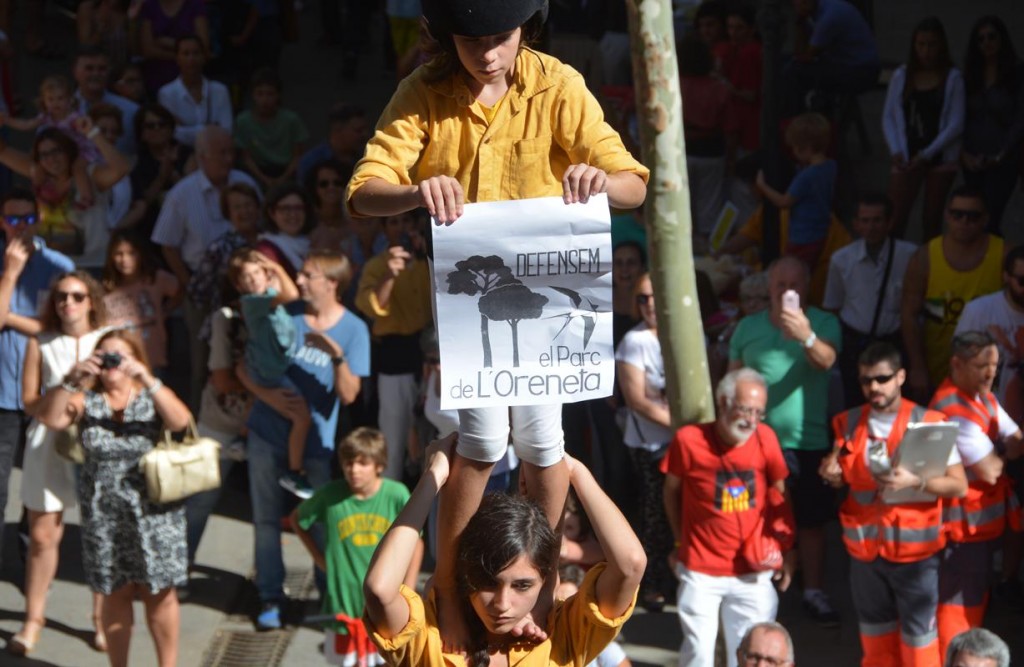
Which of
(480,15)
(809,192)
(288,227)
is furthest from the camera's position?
(809,192)

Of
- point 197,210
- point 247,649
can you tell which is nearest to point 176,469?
point 247,649

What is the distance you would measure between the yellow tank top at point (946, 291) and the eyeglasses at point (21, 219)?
5.03 meters

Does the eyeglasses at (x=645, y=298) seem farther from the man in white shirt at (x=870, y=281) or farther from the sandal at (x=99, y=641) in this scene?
the sandal at (x=99, y=641)

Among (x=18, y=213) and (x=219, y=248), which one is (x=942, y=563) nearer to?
(x=219, y=248)

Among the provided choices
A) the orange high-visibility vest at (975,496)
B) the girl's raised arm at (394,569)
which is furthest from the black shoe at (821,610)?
the girl's raised arm at (394,569)

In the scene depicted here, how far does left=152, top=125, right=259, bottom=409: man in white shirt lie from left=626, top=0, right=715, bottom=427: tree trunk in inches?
158

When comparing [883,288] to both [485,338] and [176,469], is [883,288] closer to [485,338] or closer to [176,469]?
[176,469]

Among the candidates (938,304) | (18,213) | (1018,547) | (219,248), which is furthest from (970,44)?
(18,213)

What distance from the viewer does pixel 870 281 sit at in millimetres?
8750

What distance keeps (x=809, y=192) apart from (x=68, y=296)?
167 inches

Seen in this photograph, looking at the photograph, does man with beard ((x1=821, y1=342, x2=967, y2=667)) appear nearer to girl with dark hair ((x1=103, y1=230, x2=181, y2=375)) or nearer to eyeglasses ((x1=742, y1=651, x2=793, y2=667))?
eyeglasses ((x1=742, y1=651, x2=793, y2=667))

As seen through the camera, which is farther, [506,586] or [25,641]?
[25,641]

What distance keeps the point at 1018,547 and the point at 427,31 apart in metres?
5.17

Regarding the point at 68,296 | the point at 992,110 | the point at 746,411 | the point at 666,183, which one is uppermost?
the point at 992,110
